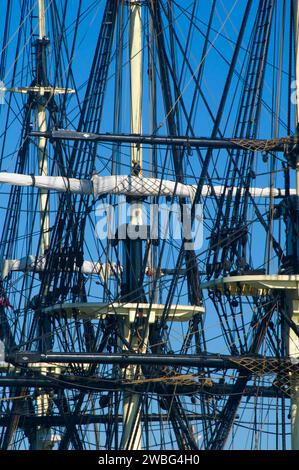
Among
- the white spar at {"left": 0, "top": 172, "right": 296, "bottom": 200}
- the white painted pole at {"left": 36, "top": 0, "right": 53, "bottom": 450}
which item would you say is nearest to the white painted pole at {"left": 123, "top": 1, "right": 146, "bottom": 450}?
the white spar at {"left": 0, "top": 172, "right": 296, "bottom": 200}

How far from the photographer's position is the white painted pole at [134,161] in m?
59.8

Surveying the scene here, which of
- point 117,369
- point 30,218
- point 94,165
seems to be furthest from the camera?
point 30,218

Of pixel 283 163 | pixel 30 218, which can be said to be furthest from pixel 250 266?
pixel 30 218

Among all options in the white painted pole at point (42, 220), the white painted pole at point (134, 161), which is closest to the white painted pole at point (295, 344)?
the white painted pole at point (134, 161)

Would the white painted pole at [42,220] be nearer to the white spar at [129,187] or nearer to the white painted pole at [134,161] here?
the white spar at [129,187]

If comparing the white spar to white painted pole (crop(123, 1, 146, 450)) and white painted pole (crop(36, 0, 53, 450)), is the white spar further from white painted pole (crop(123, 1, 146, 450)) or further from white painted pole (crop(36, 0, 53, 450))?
white painted pole (crop(36, 0, 53, 450))

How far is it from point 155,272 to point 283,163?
7326 millimetres

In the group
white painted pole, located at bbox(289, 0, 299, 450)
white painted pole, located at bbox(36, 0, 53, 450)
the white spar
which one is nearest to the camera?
white painted pole, located at bbox(289, 0, 299, 450)

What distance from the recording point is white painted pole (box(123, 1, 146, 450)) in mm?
59812

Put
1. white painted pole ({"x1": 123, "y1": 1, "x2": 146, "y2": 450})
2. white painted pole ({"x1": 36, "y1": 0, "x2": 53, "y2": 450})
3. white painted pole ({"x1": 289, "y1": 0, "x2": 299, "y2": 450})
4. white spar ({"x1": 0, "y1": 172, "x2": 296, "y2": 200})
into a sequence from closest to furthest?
white painted pole ({"x1": 289, "y1": 0, "x2": 299, "y2": 450}), white painted pole ({"x1": 123, "y1": 1, "x2": 146, "y2": 450}), white spar ({"x1": 0, "y1": 172, "x2": 296, "y2": 200}), white painted pole ({"x1": 36, "y1": 0, "x2": 53, "y2": 450})

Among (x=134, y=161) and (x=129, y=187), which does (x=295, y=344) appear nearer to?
(x=129, y=187)

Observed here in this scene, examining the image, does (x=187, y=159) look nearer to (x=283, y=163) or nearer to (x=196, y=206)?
(x=196, y=206)

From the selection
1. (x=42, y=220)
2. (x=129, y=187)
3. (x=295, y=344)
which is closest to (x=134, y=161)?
(x=129, y=187)

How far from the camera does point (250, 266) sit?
56.3m
